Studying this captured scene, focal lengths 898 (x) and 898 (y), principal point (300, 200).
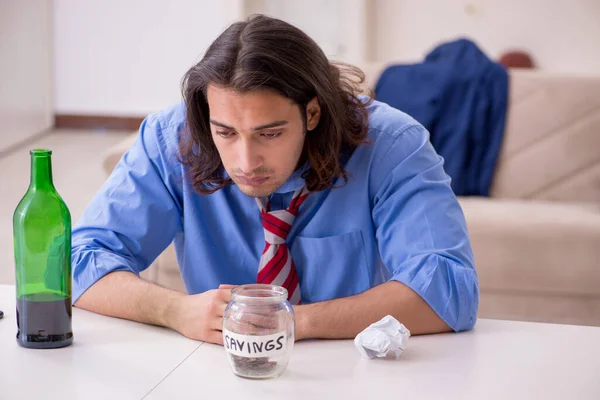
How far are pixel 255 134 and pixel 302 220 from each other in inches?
10.3

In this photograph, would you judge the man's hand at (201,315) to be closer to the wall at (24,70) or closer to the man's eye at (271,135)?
the man's eye at (271,135)

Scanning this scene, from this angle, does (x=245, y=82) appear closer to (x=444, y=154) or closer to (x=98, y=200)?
(x=98, y=200)

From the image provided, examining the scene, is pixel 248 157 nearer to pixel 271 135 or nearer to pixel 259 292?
pixel 271 135

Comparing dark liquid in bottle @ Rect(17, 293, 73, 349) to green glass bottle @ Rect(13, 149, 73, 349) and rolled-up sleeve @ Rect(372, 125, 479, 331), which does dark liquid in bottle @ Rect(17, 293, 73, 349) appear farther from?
rolled-up sleeve @ Rect(372, 125, 479, 331)

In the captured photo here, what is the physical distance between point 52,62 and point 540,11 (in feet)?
10.8

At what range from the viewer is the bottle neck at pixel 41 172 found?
1.23 m

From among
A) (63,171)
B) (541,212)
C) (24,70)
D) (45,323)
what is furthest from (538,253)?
(24,70)

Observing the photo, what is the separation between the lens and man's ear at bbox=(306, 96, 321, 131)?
5.18 feet

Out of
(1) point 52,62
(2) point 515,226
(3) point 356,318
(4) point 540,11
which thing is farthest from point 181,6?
(3) point 356,318

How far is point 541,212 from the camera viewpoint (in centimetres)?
300

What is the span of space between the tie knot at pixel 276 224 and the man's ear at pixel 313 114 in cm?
16

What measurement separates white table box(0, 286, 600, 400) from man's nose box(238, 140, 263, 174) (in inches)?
11.6

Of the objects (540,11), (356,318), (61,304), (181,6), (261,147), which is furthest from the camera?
(181,6)

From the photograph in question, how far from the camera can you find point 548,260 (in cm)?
285
